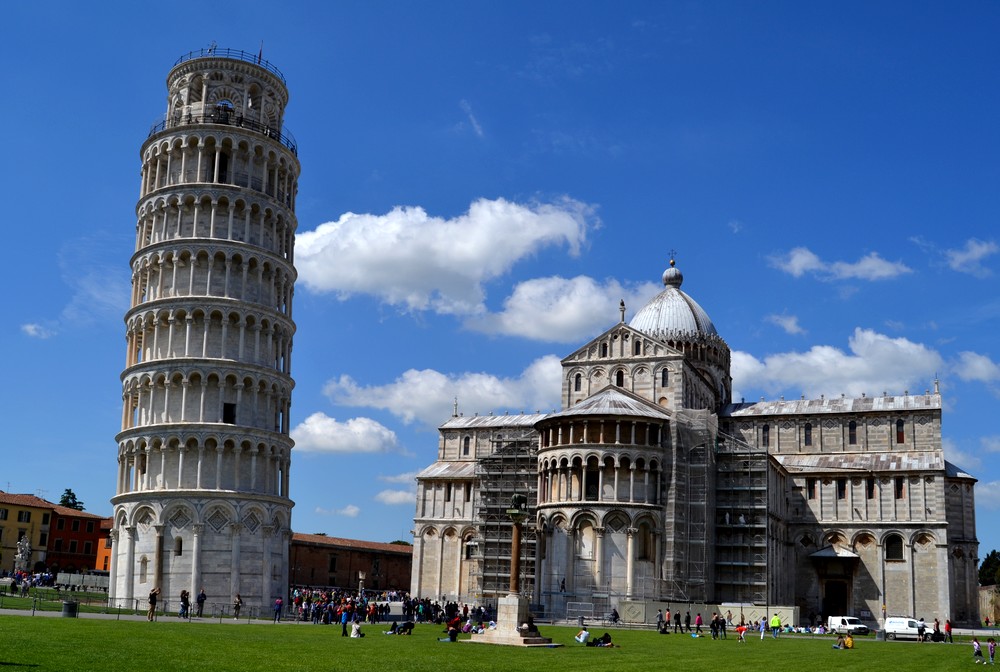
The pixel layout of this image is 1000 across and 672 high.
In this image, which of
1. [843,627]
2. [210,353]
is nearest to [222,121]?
[210,353]

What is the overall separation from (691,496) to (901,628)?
573 inches

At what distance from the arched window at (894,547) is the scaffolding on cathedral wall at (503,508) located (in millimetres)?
24603

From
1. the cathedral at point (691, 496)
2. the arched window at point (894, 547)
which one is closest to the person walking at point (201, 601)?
the cathedral at point (691, 496)

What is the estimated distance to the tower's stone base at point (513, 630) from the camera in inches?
1427

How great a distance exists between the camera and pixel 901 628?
52.8 m

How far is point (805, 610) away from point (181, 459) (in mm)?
43864

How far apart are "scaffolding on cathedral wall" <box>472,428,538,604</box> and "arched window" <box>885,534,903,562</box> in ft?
80.7

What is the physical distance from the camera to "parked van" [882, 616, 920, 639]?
52562mm

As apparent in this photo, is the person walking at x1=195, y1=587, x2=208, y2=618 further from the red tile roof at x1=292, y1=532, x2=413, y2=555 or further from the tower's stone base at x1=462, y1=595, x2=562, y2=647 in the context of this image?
the red tile roof at x1=292, y1=532, x2=413, y2=555

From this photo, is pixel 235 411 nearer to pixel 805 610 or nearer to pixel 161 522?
pixel 161 522

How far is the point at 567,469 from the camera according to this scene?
62.5 meters

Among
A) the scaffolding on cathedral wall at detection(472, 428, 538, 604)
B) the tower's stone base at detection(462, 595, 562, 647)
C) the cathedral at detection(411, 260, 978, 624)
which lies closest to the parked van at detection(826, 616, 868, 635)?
the cathedral at detection(411, 260, 978, 624)

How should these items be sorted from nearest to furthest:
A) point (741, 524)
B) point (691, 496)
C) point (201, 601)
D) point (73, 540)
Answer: point (201, 601), point (691, 496), point (741, 524), point (73, 540)

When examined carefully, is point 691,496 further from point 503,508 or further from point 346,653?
point 346,653
